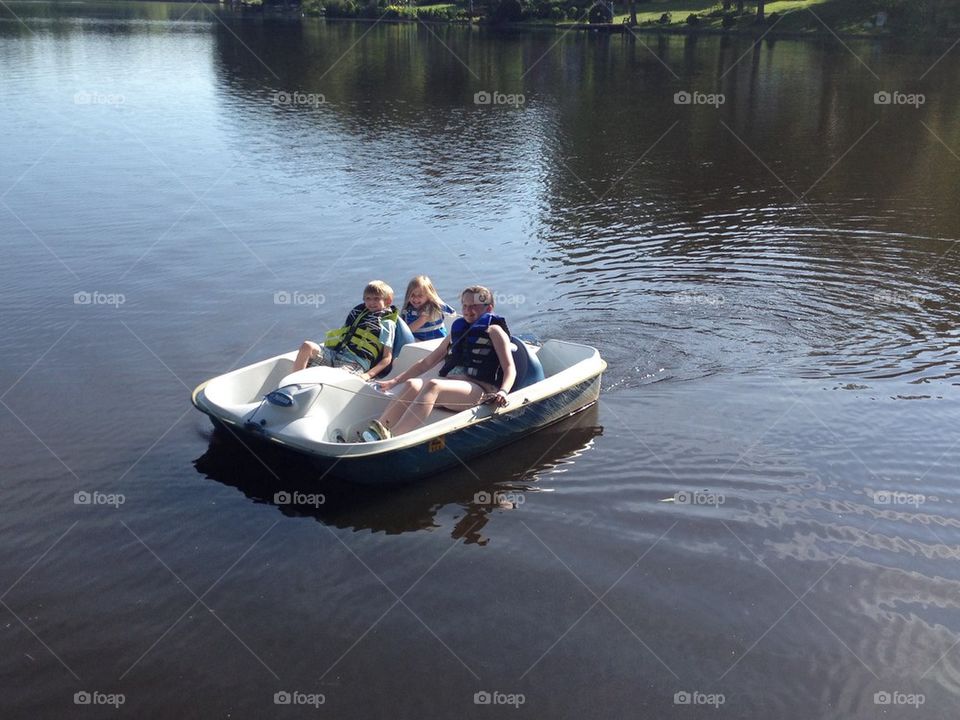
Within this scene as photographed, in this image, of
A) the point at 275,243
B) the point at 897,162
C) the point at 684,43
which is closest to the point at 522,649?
the point at 275,243

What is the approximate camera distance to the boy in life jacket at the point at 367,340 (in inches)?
372

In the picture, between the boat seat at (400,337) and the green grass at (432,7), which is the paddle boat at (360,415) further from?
the green grass at (432,7)

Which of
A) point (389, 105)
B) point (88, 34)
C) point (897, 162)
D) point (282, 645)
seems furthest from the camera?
point (88, 34)

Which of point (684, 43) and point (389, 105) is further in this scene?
point (684, 43)

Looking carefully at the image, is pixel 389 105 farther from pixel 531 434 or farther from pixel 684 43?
pixel 684 43

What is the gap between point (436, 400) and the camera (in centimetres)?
878

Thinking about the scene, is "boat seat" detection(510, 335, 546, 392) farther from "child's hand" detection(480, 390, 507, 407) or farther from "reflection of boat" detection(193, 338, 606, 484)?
"child's hand" detection(480, 390, 507, 407)

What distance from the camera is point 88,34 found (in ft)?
169

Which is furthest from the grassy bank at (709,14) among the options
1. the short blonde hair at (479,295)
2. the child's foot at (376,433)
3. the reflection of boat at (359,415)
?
the child's foot at (376,433)

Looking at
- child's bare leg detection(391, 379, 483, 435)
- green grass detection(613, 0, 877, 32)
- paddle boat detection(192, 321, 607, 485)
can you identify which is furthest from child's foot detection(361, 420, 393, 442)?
green grass detection(613, 0, 877, 32)

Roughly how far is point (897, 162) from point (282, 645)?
20.7 m

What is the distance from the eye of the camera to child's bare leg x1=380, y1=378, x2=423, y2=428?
866cm

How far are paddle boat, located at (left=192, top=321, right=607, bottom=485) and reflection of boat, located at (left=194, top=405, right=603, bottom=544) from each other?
151mm

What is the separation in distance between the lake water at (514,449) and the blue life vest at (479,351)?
868mm
